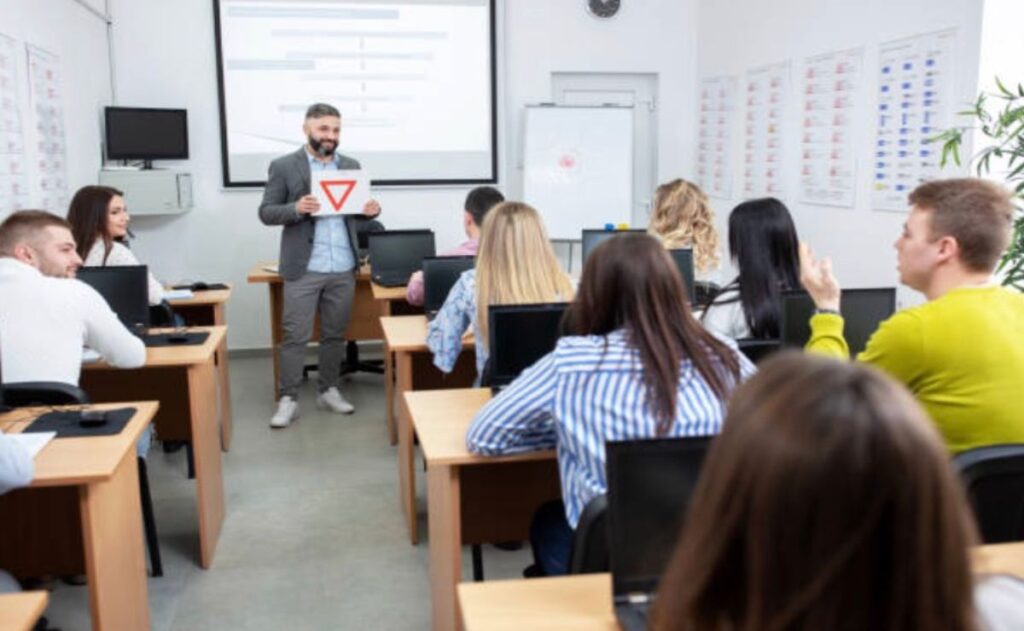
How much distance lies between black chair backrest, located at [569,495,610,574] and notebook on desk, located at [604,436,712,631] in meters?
0.19

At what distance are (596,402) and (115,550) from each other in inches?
55.9

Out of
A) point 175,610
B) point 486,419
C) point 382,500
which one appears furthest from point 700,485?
point 382,500

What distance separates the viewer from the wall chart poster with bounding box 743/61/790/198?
5.85 meters

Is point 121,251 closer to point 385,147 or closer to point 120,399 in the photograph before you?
point 120,399

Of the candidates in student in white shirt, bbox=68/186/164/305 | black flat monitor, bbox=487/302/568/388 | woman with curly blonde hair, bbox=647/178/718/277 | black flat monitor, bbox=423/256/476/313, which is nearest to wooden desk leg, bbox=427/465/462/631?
black flat monitor, bbox=487/302/568/388

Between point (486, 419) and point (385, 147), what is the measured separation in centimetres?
507

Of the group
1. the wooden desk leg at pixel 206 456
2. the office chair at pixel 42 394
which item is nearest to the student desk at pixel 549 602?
the office chair at pixel 42 394

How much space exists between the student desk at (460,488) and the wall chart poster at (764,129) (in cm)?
359

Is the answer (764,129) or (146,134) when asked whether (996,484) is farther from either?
(146,134)

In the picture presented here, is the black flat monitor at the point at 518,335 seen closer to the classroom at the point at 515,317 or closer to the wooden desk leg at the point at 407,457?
the classroom at the point at 515,317

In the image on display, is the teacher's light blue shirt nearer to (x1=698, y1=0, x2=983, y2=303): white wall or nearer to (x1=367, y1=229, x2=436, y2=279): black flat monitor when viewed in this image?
(x1=367, y1=229, x2=436, y2=279): black flat monitor

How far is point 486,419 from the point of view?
2.19 m

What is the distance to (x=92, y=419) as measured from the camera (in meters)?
2.49

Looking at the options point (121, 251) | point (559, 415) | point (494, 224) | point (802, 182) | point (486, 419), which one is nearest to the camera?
point (559, 415)
